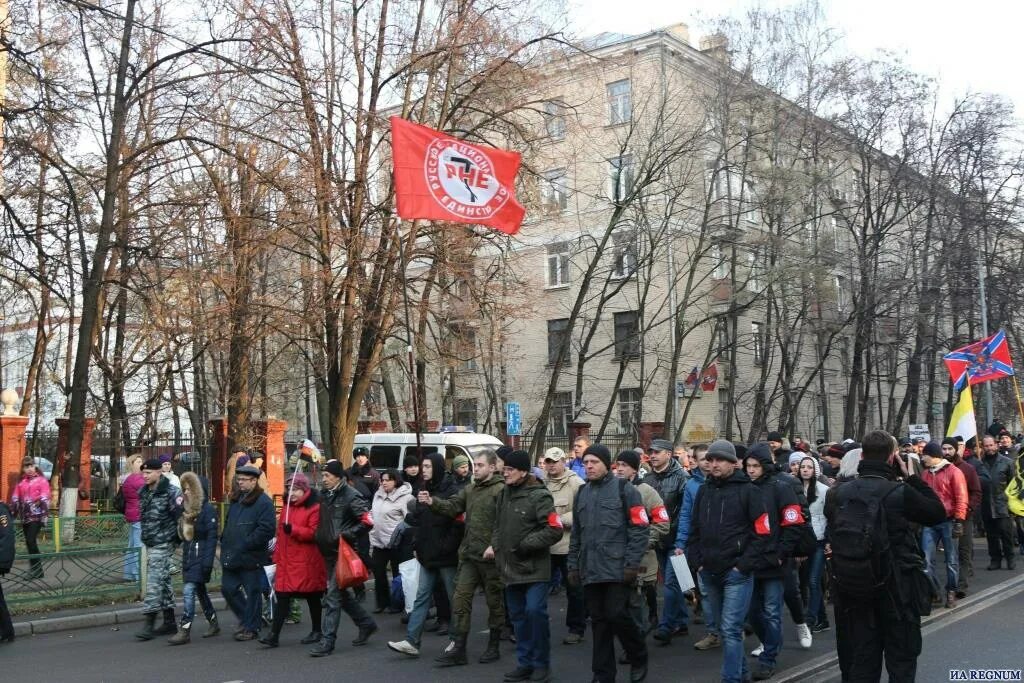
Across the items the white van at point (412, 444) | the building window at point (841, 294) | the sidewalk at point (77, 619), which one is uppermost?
the building window at point (841, 294)

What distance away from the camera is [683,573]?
9086 millimetres

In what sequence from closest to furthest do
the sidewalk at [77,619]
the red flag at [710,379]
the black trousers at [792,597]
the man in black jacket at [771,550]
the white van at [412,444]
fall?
the man in black jacket at [771,550] → the black trousers at [792,597] → the sidewalk at [77,619] → the white van at [412,444] → the red flag at [710,379]

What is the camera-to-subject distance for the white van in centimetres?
2219

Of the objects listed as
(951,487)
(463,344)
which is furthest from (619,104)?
(951,487)

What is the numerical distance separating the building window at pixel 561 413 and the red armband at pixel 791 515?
109ft

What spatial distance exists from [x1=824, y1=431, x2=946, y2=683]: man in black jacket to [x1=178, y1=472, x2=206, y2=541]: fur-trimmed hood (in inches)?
259

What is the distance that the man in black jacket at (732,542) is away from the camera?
24.2ft

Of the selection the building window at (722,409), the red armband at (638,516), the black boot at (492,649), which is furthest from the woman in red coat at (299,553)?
the building window at (722,409)

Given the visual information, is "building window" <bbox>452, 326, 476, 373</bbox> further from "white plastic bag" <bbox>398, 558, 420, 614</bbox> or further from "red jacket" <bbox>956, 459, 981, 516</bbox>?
"white plastic bag" <bbox>398, 558, 420, 614</bbox>

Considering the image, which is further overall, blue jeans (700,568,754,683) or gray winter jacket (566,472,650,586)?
gray winter jacket (566,472,650,586)

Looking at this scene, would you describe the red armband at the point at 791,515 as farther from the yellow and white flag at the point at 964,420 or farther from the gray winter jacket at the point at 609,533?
the yellow and white flag at the point at 964,420

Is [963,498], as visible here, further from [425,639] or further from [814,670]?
[425,639]

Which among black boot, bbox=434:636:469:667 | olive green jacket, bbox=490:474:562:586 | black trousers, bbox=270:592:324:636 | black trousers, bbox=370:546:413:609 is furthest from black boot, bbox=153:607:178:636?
olive green jacket, bbox=490:474:562:586

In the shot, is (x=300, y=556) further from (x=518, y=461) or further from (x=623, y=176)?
(x=623, y=176)
